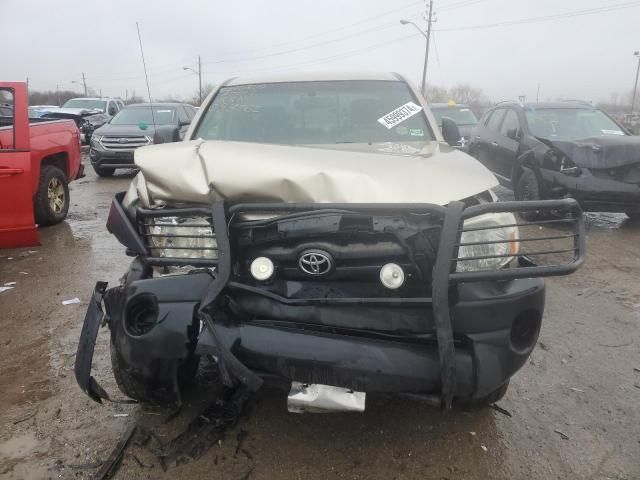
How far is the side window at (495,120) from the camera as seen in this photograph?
29.4 feet

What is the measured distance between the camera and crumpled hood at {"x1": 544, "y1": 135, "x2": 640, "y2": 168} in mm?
6578

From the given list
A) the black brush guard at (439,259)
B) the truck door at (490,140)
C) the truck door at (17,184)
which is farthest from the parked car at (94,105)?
the black brush guard at (439,259)

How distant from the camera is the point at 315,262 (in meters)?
2.24

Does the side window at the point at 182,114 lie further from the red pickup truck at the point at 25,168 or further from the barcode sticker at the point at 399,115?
the barcode sticker at the point at 399,115

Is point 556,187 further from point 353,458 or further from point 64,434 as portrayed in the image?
point 64,434

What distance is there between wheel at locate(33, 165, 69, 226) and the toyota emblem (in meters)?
5.72

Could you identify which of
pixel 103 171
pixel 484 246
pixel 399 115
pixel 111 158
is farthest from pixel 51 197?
pixel 484 246

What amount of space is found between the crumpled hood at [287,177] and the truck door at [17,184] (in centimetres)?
311

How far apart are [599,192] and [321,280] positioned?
549 centimetres

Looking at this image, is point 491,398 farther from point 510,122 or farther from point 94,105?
point 94,105

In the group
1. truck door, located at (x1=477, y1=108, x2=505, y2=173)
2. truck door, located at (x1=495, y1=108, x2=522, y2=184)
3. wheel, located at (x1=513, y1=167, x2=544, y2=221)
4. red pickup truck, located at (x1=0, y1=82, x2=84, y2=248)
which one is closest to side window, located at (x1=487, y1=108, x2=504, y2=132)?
truck door, located at (x1=477, y1=108, x2=505, y2=173)

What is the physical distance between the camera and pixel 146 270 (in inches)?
102

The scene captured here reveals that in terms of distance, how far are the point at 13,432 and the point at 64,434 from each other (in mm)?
255

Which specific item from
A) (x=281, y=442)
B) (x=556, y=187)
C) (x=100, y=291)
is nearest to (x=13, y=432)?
(x=100, y=291)
